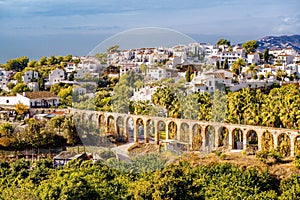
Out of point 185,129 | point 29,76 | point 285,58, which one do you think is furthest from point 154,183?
point 285,58

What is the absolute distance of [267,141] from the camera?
18.6 metres

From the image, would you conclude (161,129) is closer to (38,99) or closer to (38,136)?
(38,136)

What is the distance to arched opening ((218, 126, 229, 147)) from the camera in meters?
19.2

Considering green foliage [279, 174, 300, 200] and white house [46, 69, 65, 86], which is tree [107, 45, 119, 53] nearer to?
green foliage [279, 174, 300, 200]

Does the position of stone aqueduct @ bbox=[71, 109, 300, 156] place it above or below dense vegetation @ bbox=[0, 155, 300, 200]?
above

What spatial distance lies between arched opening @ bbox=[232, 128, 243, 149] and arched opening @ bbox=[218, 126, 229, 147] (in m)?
0.28

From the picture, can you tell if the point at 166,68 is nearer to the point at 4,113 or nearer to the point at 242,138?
the point at 242,138

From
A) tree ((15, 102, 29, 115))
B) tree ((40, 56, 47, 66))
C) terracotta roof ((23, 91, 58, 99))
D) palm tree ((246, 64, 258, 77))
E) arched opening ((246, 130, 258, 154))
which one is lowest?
arched opening ((246, 130, 258, 154))

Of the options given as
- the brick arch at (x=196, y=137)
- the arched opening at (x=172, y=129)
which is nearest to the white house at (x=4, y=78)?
the brick arch at (x=196, y=137)

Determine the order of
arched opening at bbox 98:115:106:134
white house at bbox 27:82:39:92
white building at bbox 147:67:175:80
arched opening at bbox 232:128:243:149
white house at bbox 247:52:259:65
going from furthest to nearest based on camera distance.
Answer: white house at bbox 247:52:259:65 < white house at bbox 27:82:39:92 < arched opening at bbox 232:128:243:149 < arched opening at bbox 98:115:106:134 < white building at bbox 147:67:175:80

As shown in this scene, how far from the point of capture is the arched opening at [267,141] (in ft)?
60.5

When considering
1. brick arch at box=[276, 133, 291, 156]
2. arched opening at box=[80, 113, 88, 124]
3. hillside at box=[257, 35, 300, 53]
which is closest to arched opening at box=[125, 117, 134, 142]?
arched opening at box=[80, 113, 88, 124]

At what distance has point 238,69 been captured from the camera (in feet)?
117

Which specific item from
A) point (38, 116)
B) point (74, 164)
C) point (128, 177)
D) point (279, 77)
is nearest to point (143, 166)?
point (128, 177)
